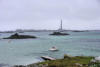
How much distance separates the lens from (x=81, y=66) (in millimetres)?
23094

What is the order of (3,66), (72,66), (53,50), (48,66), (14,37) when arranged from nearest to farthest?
(72,66), (48,66), (3,66), (53,50), (14,37)

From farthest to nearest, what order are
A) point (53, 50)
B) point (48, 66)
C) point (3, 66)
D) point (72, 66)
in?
point (53, 50) < point (3, 66) < point (48, 66) < point (72, 66)

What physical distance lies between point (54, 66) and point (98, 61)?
15.6ft

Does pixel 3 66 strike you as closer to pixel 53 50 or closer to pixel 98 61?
pixel 98 61

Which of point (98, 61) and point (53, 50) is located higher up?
point (98, 61)

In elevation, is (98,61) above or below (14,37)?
above

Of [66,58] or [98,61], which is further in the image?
[66,58]

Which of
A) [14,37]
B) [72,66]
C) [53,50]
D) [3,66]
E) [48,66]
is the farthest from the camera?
[14,37]

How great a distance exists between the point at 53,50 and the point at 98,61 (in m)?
29.2

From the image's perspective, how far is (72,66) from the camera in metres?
22.7

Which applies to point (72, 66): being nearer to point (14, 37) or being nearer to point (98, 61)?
point (98, 61)

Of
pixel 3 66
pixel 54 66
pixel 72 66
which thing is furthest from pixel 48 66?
pixel 3 66

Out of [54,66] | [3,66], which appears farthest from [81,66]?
[3,66]

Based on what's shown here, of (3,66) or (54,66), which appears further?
(3,66)
